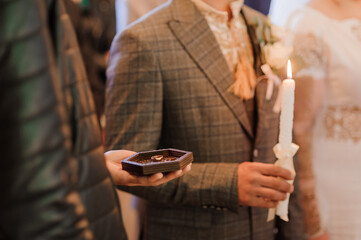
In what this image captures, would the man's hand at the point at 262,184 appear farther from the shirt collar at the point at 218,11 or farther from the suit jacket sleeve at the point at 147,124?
the shirt collar at the point at 218,11

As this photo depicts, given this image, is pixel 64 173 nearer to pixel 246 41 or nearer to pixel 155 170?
pixel 155 170

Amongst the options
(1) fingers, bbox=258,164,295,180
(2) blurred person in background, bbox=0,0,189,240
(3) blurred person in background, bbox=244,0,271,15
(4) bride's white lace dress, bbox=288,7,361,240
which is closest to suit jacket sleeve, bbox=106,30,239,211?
(1) fingers, bbox=258,164,295,180

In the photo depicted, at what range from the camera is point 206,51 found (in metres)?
1.25

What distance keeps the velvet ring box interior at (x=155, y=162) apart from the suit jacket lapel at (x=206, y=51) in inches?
17.8

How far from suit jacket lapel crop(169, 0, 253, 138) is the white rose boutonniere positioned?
4.7 inches

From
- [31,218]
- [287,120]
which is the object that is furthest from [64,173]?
[287,120]

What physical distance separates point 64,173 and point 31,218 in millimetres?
64

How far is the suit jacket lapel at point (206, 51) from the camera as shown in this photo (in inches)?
48.3

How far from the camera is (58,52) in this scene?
507 mm

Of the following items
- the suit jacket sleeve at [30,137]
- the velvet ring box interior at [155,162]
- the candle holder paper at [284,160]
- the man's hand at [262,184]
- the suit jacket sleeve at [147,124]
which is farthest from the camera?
the suit jacket sleeve at [147,124]

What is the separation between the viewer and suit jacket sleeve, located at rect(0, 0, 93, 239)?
45cm

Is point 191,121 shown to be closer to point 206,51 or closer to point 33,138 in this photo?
point 206,51

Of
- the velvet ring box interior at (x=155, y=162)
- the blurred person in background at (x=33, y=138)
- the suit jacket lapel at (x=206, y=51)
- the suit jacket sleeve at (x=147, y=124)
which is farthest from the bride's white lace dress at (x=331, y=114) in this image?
the blurred person in background at (x=33, y=138)

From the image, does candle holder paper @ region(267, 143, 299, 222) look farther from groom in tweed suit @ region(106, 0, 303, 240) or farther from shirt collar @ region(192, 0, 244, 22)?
shirt collar @ region(192, 0, 244, 22)
